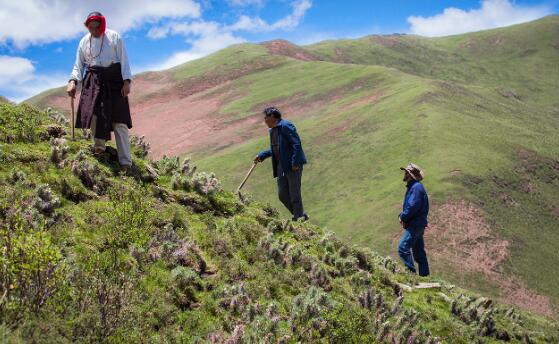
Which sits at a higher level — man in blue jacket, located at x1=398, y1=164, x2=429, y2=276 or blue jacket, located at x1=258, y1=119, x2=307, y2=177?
blue jacket, located at x1=258, y1=119, x2=307, y2=177

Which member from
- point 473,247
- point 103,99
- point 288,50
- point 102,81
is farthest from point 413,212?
point 288,50

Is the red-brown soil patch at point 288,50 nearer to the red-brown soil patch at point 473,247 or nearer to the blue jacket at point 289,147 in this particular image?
the red-brown soil patch at point 473,247

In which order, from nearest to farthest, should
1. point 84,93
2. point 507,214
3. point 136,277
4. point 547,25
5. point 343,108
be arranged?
point 136,277
point 84,93
point 507,214
point 343,108
point 547,25

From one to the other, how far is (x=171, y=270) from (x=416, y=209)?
6142 mm

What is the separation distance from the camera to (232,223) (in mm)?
8961

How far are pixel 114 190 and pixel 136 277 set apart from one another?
219 centimetres

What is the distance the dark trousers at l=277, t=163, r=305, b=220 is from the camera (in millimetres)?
11078

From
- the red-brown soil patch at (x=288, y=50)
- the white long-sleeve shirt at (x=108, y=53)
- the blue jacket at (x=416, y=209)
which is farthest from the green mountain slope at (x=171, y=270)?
the red-brown soil patch at (x=288, y=50)

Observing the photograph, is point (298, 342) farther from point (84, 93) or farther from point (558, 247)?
point (558, 247)

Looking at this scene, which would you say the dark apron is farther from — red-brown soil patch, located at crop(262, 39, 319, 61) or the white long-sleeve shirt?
red-brown soil patch, located at crop(262, 39, 319, 61)

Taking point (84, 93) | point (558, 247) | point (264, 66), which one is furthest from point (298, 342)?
point (264, 66)

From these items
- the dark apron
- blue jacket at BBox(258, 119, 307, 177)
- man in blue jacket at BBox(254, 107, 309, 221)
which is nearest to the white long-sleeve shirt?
the dark apron

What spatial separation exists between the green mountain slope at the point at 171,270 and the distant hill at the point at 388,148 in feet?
44.2

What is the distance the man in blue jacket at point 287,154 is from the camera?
10.8 metres
